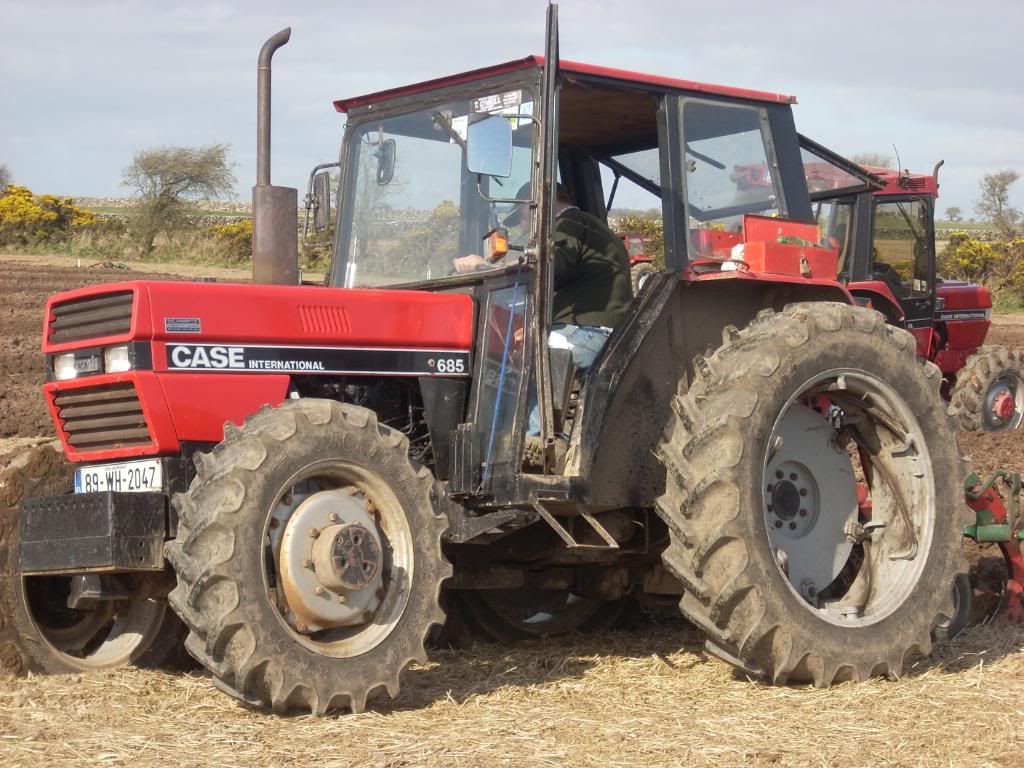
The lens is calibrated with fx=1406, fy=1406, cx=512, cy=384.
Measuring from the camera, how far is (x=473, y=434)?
5.88 m

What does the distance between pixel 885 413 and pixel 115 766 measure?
366cm

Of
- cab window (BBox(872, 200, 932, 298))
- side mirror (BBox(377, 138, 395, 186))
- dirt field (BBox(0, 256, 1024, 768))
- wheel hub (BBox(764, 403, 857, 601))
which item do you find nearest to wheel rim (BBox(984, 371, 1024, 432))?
cab window (BBox(872, 200, 932, 298))

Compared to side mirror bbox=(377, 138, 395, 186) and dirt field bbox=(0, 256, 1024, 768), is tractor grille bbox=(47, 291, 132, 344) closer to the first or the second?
dirt field bbox=(0, 256, 1024, 768)

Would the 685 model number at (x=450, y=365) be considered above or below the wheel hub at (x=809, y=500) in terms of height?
above

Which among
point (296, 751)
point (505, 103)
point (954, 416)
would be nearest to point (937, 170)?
point (954, 416)

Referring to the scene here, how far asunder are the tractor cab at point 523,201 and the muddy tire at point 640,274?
0.16 metres

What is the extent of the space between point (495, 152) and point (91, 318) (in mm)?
1746

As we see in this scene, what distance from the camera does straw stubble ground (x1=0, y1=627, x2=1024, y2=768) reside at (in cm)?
446

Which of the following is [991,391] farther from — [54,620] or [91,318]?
[91,318]

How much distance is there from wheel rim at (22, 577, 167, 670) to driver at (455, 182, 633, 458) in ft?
6.75

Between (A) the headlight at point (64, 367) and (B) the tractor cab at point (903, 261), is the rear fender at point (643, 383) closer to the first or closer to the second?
(A) the headlight at point (64, 367)

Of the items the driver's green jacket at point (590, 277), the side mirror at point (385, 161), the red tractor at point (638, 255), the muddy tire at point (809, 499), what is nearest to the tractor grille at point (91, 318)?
the side mirror at point (385, 161)

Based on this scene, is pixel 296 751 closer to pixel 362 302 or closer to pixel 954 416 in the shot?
pixel 362 302

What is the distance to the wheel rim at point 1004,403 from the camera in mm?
15555
